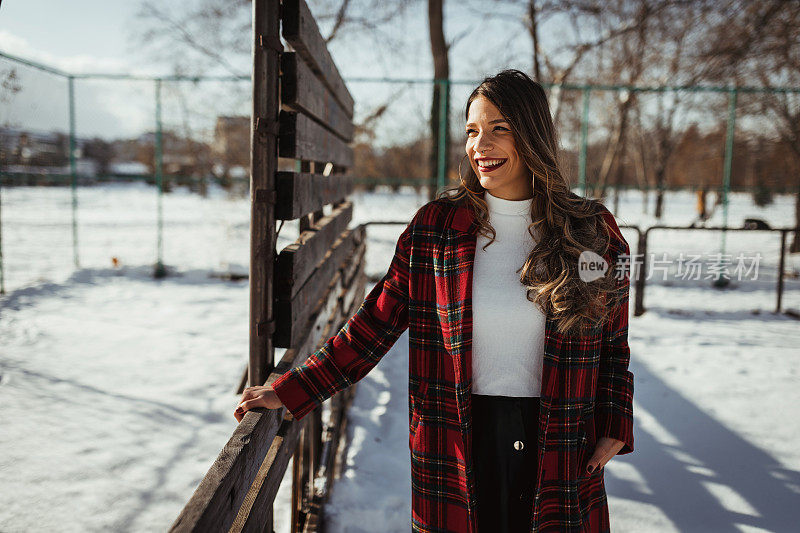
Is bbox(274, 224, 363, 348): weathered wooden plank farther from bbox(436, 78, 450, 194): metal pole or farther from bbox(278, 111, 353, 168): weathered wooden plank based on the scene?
bbox(436, 78, 450, 194): metal pole

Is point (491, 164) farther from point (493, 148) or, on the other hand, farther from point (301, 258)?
point (301, 258)

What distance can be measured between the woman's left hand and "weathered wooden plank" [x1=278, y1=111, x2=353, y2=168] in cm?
138

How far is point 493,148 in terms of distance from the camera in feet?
5.28

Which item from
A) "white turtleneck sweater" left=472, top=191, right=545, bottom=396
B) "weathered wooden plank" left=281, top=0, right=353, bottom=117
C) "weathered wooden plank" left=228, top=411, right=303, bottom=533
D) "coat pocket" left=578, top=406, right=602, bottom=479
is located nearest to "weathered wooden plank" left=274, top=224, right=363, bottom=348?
"weathered wooden plank" left=228, top=411, right=303, bottom=533

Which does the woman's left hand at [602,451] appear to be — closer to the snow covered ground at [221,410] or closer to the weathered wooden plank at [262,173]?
the weathered wooden plank at [262,173]

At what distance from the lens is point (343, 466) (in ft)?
10.7

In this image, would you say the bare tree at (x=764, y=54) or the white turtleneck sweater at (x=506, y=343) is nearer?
the white turtleneck sweater at (x=506, y=343)

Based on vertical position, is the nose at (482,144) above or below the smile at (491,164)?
above

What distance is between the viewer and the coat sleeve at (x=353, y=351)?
62.4 inches

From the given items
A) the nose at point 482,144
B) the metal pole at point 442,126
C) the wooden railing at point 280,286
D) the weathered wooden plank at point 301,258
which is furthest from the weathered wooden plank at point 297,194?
the metal pole at point 442,126

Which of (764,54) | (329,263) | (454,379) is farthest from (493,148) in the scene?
(764,54)

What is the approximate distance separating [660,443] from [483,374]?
8.70 ft

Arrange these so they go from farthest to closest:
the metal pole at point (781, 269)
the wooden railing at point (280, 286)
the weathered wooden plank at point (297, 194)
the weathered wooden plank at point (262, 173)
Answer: the metal pole at point (781, 269) < the weathered wooden plank at point (297, 194) < the weathered wooden plank at point (262, 173) < the wooden railing at point (280, 286)

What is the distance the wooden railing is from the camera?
1396 millimetres
